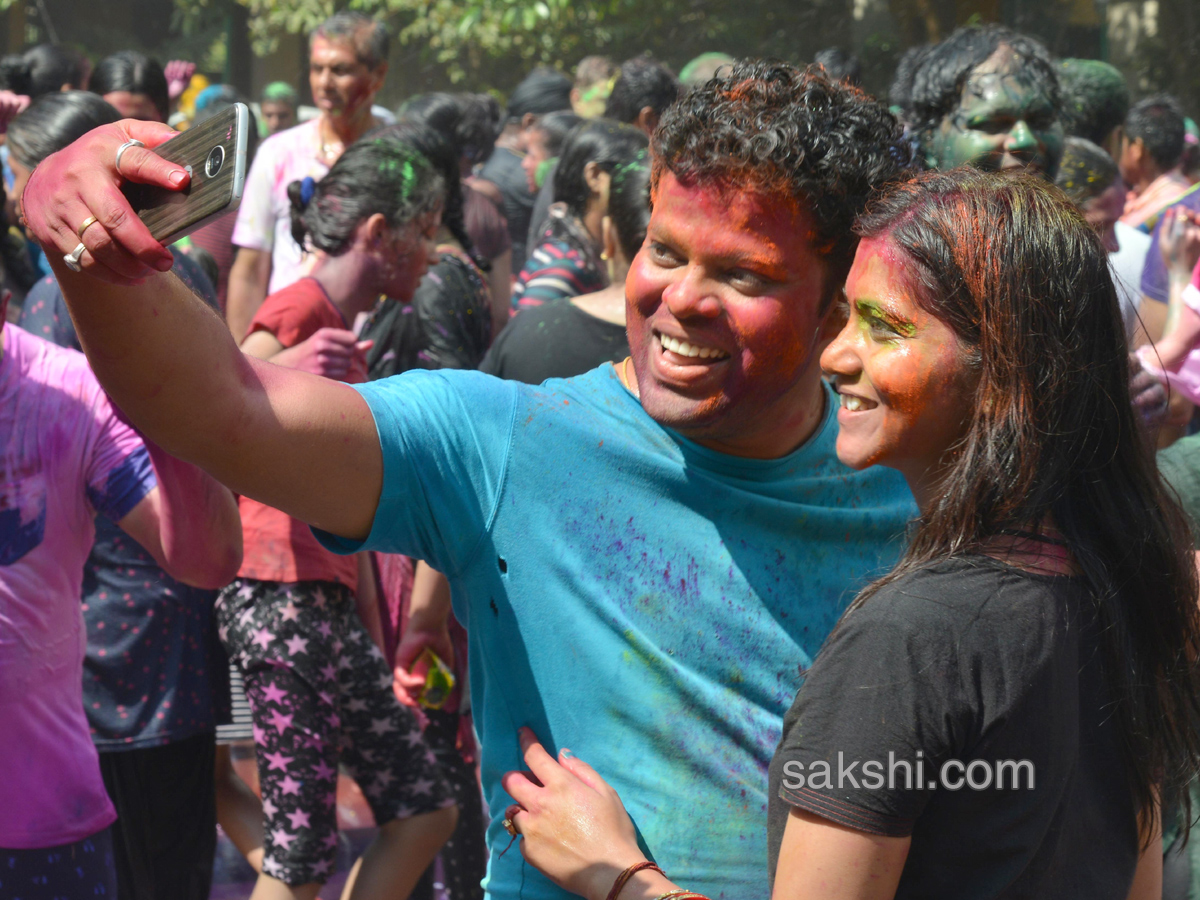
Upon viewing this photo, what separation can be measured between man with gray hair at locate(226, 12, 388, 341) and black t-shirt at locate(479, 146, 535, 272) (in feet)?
7.57

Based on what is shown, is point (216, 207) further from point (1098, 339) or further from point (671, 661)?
point (1098, 339)

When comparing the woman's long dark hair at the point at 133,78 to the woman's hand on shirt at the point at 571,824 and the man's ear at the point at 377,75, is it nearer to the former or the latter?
the man's ear at the point at 377,75

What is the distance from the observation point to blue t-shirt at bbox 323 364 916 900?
5.49ft

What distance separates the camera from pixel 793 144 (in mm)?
1794

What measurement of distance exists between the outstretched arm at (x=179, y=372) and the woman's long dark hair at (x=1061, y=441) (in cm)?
65

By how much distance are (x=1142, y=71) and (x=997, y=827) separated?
1244 centimetres

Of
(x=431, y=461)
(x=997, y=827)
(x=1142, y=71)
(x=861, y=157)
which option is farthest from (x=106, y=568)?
(x=1142, y=71)

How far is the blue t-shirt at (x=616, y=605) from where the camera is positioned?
1.67 meters

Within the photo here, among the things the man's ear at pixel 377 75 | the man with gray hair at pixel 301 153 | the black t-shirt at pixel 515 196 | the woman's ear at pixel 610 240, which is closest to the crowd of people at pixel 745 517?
the woman's ear at pixel 610 240

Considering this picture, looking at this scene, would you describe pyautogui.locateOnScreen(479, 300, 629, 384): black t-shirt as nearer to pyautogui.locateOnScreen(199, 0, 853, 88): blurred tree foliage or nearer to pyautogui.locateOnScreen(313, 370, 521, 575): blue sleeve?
pyautogui.locateOnScreen(313, 370, 521, 575): blue sleeve

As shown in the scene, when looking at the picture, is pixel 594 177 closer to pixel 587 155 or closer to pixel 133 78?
pixel 587 155

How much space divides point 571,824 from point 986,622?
0.60 m

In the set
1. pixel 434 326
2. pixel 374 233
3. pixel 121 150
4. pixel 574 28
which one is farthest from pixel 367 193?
pixel 574 28

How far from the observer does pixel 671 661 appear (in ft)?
5.56
